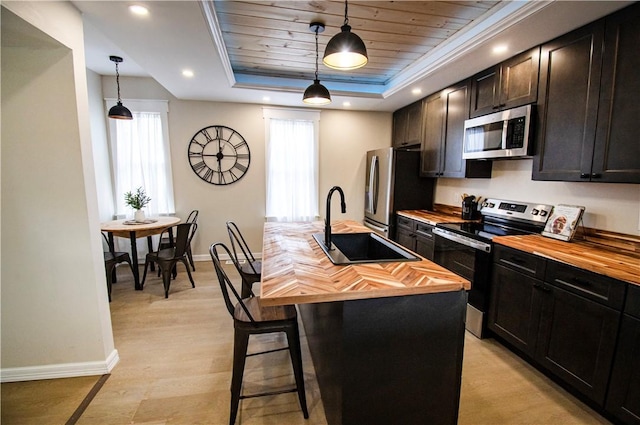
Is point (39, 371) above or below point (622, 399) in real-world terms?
below

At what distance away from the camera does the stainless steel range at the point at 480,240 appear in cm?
244

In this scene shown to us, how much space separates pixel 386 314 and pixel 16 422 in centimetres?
222

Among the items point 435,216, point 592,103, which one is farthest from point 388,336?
point 435,216

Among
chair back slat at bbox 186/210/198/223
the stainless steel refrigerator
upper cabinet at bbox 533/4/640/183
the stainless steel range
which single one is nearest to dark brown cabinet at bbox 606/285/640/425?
upper cabinet at bbox 533/4/640/183

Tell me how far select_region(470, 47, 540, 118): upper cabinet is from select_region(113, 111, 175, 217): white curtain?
4131 mm

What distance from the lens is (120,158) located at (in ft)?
13.5

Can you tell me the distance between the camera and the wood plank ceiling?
7.16ft

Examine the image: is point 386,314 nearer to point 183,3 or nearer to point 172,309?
point 183,3

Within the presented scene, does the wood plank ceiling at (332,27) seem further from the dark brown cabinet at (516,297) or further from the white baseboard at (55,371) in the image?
the white baseboard at (55,371)

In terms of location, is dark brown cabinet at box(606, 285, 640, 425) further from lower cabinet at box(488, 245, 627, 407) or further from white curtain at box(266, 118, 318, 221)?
white curtain at box(266, 118, 318, 221)

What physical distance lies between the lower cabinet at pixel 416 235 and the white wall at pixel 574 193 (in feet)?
2.49

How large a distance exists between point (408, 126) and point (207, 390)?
4044 millimetres

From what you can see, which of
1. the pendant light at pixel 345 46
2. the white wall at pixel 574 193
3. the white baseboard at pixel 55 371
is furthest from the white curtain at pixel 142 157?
the white wall at pixel 574 193

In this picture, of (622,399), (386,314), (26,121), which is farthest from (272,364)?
(26,121)
